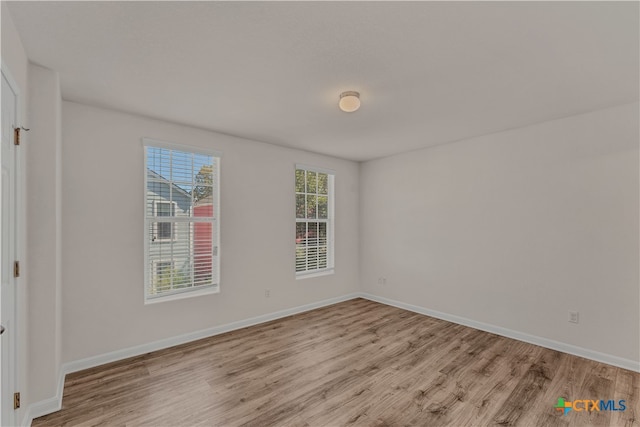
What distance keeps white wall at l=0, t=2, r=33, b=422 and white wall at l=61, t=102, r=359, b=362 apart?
29.4 inches

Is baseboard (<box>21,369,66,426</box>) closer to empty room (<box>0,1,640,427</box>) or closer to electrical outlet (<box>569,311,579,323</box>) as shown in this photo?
empty room (<box>0,1,640,427</box>)

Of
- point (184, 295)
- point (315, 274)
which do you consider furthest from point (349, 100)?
point (315, 274)

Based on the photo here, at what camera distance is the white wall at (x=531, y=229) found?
9.41ft

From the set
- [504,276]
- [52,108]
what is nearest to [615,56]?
[504,276]

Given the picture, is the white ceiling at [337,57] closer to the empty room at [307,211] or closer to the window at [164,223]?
the empty room at [307,211]

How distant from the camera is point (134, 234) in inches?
122

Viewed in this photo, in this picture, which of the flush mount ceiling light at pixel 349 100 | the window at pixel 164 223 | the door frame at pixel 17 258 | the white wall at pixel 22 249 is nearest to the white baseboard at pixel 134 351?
the white wall at pixel 22 249

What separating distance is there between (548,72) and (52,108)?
3.75 m

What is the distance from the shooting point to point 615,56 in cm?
202

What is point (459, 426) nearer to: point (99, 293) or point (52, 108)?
point (99, 293)

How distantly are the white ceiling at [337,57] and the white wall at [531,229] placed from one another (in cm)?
48

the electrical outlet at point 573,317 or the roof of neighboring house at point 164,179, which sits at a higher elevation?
the roof of neighboring house at point 164,179

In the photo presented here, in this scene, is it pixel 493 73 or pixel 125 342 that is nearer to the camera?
pixel 493 73

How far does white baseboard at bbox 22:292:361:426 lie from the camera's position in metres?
2.12
